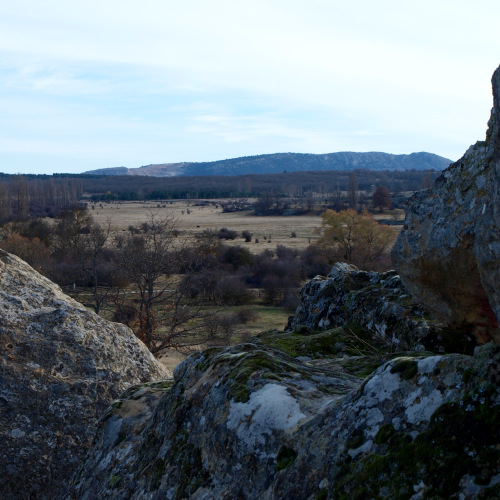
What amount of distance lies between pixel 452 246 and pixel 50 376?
459 cm

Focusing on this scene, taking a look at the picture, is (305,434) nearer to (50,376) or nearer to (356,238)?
(50,376)

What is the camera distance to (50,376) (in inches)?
245

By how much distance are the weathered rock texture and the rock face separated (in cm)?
368

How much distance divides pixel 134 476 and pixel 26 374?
2.88 meters

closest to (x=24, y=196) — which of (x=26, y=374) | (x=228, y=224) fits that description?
(x=228, y=224)

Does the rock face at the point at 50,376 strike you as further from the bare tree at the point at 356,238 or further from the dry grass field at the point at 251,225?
the dry grass field at the point at 251,225

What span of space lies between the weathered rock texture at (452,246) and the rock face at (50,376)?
145 inches

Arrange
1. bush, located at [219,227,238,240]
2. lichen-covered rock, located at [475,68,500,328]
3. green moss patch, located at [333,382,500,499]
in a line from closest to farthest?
1. green moss patch, located at [333,382,500,499]
2. lichen-covered rock, located at [475,68,500,328]
3. bush, located at [219,227,238,240]

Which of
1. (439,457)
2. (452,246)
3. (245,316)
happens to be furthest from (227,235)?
(439,457)

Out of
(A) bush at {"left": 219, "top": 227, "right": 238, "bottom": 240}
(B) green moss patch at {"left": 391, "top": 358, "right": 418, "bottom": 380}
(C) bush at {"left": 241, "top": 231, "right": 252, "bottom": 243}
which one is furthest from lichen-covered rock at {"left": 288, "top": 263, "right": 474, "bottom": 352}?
(A) bush at {"left": 219, "top": 227, "right": 238, "bottom": 240}

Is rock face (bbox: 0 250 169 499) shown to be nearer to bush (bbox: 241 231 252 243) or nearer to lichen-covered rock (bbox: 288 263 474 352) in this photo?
lichen-covered rock (bbox: 288 263 474 352)

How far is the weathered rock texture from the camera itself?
399 cm

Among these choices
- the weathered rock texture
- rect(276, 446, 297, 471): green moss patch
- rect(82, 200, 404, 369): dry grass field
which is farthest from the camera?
rect(82, 200, 404, 369): dry grass field

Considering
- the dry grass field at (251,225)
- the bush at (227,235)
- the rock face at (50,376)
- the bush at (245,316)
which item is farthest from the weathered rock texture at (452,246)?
the bush at (227,235)
